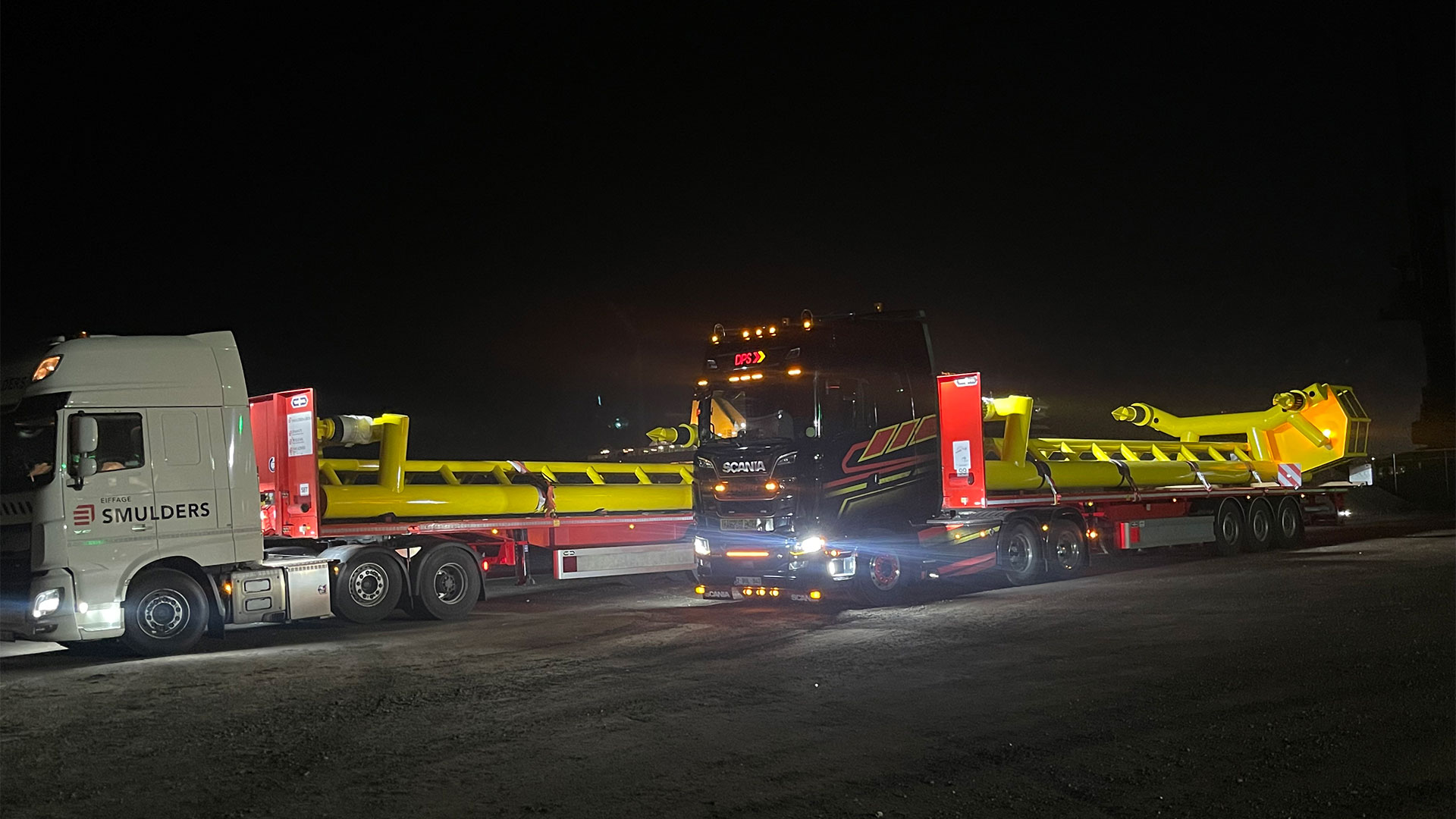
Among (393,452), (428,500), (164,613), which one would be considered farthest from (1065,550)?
(164,613)

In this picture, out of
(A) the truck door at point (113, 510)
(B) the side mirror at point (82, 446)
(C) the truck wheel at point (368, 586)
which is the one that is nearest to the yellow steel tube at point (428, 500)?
(C) the truck wheel at point (368, 586)

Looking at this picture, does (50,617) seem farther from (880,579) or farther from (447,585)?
(880,579)

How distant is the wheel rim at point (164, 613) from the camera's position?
11.2 m

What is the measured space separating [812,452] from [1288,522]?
13697 millimetres

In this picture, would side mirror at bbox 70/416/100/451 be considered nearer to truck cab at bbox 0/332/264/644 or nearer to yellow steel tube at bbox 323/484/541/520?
truck cab at bbox 0/332/264/644

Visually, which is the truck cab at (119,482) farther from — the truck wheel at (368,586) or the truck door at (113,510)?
the truck wheel at (368,586)

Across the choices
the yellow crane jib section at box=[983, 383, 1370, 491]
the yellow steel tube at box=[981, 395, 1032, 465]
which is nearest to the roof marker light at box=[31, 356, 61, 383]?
the yellow steel tube at box=[981, 395, 1032, 465]

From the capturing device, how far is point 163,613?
A: 11.3m

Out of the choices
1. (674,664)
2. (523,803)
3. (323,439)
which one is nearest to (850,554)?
(674,664)

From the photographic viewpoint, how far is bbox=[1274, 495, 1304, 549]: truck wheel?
877 inches

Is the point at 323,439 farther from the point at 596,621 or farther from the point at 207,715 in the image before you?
the point at 207,715

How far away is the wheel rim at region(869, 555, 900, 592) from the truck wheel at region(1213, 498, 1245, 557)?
9.11m

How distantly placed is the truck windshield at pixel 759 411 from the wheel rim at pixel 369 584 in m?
4.03

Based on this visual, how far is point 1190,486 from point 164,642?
52.5 feet
